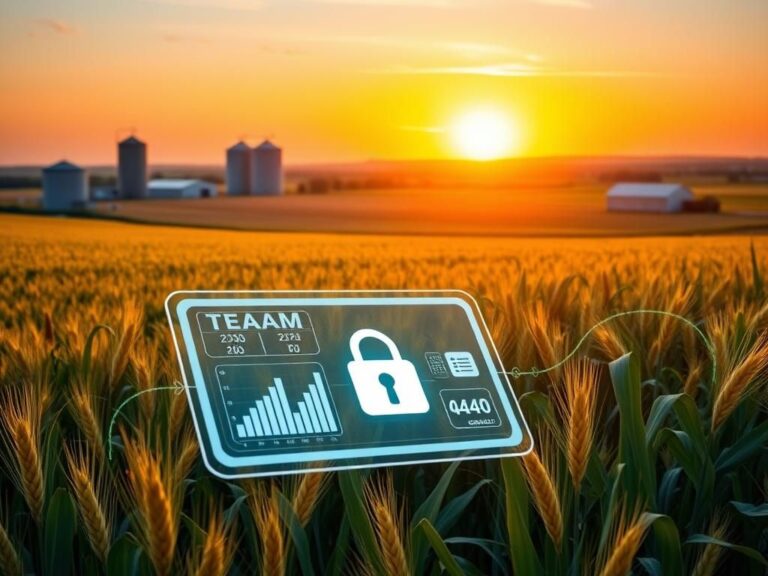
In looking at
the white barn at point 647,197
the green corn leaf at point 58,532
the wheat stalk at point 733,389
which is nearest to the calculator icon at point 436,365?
the wheat stalk at point 733,389

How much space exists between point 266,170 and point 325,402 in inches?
78.5

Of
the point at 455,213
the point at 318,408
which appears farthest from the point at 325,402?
the point at 455,213

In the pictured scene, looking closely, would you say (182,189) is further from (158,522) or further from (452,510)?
(158,522)

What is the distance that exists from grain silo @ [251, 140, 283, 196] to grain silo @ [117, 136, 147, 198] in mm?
333

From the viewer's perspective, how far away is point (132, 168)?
2889 mm

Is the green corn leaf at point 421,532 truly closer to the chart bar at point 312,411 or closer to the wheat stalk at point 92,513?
the chart bar at point 312,411

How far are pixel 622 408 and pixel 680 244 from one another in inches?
165

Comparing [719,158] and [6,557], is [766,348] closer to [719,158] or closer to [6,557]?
[6,557]

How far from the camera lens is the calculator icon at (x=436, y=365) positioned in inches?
47.9

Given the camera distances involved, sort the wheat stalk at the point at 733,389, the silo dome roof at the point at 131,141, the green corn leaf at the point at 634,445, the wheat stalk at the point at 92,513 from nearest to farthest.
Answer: the wheat stalk at the point at 92,513, the green corn leaf at the point at 634,445, the wheat stalk at the point at 733,389, the silo dome roof at the point at 131,141

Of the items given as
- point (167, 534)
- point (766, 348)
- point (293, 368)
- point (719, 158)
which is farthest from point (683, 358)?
point (719, 158)

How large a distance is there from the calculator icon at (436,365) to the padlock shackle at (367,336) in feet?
0.12

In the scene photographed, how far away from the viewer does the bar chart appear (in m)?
1.06

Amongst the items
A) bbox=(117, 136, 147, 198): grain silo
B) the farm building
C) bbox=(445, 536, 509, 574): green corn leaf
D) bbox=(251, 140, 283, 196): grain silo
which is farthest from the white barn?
bbox=(445, 536, 509, 574): green corn leaf
